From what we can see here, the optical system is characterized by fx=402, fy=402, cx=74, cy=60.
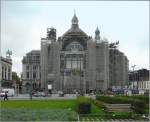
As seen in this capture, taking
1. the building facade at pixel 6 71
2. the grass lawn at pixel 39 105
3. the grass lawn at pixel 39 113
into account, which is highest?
the building facade at pixel 6 71

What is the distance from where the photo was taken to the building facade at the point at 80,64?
137625mm

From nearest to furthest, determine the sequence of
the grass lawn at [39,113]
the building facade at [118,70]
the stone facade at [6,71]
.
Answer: the grass lawn at [39,113] < the stone facade at [6,71] < the building facade at [118,70]

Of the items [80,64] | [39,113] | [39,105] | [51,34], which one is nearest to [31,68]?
[51,34]

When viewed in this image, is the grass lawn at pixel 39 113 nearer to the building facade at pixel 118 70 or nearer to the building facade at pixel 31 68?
the building facade at pixel 118 70

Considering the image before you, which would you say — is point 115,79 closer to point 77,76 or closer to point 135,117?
point 77,76

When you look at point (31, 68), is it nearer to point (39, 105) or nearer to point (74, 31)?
point (74, 31)

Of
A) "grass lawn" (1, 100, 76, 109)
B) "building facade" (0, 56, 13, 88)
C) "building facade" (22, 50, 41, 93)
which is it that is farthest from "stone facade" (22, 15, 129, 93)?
"grass lawn" (1, 100, 76, 109)

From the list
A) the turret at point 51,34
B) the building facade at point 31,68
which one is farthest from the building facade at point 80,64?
the building facade at point 31,68

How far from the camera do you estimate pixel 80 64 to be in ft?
486

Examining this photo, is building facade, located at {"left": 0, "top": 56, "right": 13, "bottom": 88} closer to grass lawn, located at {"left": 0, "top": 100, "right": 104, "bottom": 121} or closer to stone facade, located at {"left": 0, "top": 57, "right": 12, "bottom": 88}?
stone facade, located at {"left": 0, "top": 57, "right": 12, "bottom": 88}

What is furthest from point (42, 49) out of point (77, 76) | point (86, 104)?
point (86, 104)

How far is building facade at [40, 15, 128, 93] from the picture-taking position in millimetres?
137625

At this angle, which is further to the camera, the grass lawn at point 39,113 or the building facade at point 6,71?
the building facade at point 6,71

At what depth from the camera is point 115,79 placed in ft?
481
